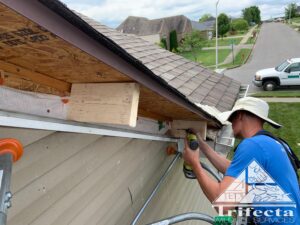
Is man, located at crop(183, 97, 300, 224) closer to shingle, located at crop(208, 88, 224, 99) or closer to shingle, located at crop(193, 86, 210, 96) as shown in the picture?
shingle, located at crop(193, 86, 210, 96)

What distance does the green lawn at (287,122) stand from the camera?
41.2 ft

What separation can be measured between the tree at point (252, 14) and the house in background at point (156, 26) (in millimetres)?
59111

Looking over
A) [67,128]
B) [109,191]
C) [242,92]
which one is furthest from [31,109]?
[242,92]

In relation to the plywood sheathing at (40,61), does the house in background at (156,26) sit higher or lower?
higher

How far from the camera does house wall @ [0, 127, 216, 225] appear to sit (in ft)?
5.65

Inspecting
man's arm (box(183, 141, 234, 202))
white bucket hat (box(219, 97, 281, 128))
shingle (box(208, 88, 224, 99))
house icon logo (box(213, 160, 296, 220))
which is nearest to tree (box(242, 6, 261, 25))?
shingle (box(208, 88, 224, 99))

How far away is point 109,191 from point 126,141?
1.63 ft

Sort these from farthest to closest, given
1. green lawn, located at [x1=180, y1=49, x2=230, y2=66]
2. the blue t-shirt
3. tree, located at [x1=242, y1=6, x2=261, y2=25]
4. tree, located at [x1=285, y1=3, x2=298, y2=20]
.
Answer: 1. tree, located at [x1=242, y1=6, x2=261, y2=25]
2. tree, located at [x1=285, y1=3, x2=298, y2=20]
3. green lawn, located at [x1=180, y1=49, x2=230, y2=66]
4. the blue t-shirt

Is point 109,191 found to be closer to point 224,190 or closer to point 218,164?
point 224,190

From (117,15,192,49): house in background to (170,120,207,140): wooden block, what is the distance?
49916mm

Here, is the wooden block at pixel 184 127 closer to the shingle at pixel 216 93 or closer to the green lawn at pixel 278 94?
the shingle at pixel 216 93

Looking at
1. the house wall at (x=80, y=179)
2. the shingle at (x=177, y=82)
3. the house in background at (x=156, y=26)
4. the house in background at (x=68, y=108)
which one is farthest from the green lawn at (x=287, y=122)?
the house in background at (x=156, y=26)

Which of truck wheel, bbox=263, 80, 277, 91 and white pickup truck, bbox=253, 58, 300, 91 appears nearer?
white pickup truck, bbox=253, 58, 300, 91

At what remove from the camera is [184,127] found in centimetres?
364
